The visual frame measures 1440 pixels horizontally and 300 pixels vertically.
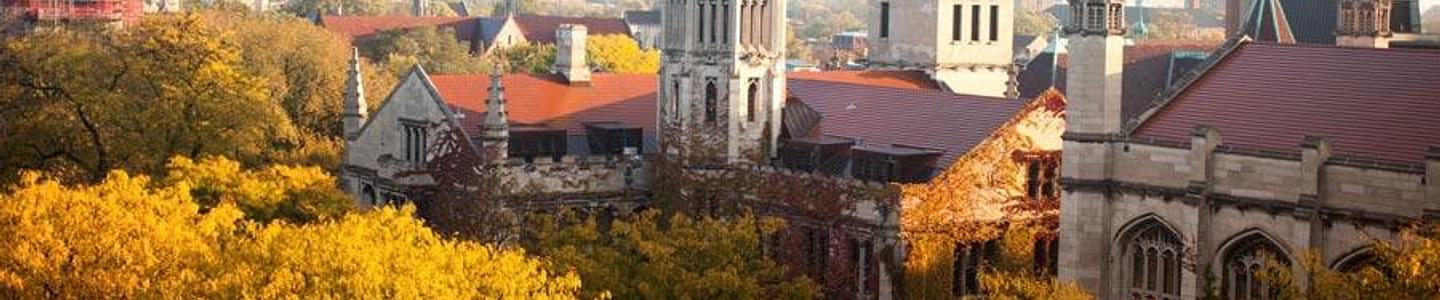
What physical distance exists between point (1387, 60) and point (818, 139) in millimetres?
19105

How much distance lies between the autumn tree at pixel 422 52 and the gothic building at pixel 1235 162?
8386 centimetres

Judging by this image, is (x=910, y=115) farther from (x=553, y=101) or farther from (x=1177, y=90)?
(x=1177, y=90)

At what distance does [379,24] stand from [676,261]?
128503 millimetres

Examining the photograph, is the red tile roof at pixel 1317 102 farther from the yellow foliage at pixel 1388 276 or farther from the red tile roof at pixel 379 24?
the red tile roof at pixel 379 24

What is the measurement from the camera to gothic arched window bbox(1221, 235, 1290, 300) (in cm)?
5409

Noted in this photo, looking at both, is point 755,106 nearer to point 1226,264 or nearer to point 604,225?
point 604,225

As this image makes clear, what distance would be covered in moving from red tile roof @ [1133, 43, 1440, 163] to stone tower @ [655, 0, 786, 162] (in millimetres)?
14754

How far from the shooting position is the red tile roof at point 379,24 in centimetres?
17675

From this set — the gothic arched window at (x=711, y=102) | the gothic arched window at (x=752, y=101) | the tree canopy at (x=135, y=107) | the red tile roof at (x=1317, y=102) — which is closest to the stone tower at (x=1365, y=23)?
the gothic arched window at (x=752, y=101)

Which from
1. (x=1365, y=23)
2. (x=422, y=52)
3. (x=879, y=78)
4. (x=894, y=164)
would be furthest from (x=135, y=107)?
(x=422, y=52)

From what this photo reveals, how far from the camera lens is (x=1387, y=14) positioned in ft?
271

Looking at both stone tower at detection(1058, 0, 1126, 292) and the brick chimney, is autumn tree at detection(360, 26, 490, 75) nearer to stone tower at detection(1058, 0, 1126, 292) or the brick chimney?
the brick chimney

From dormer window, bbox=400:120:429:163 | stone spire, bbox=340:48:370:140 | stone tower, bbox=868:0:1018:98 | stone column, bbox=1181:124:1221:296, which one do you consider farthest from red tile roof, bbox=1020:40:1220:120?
stone spire, bbox=340:48:370:140

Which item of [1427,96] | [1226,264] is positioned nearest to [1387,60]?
[1427,96]
